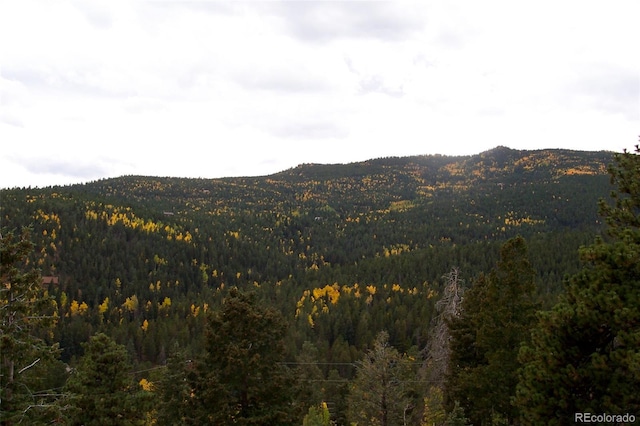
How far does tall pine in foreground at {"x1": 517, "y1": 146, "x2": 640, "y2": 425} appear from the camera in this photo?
33.7ft

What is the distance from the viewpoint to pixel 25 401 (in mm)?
13289

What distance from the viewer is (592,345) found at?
11320 millimetres

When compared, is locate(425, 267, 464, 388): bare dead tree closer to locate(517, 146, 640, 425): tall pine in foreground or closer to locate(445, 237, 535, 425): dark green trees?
locate(445, 237, 535, 425): dark green trees

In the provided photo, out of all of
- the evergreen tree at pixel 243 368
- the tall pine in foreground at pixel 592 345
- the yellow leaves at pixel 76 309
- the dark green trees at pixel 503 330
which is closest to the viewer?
the tall pine in foreground at pixel 592 345

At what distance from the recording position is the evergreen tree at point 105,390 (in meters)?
17.3

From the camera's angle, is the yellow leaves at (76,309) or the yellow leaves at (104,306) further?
the yellow leaves at (104,306)

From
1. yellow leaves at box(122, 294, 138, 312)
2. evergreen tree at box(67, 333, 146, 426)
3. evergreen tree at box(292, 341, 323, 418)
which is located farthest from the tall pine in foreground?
yellow leaves at box(122, 294, 138, 312)

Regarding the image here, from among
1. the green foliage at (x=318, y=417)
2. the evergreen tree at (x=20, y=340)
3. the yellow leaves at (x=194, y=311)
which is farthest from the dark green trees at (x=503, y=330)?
the yellow leaves at (x=194, y=311)

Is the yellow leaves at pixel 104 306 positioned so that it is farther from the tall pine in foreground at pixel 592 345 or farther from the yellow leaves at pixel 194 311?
the tall pine in foreground at pixel 592 345

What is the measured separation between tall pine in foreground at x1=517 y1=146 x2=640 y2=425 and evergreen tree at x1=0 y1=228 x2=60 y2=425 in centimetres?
1316

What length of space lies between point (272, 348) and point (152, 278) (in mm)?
189509

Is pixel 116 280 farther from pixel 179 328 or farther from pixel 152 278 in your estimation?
pixel 179 328

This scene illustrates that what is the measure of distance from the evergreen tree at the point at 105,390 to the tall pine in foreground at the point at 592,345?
14138mm

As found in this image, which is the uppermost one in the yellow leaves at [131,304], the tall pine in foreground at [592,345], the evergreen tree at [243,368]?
the tall pine in foreground at [592,345]
